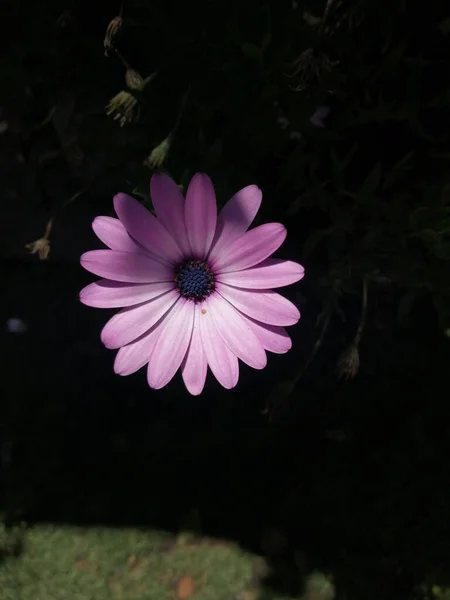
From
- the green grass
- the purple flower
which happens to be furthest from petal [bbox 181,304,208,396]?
the green grass

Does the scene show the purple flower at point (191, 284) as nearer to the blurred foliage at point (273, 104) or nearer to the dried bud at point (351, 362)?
the blurred foliage at point (273, 104)

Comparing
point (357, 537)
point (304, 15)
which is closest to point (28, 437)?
point (357, 537)

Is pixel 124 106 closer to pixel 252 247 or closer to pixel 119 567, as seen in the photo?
pixel 252 247

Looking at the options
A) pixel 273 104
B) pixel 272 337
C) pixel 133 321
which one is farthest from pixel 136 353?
pixel 273 104

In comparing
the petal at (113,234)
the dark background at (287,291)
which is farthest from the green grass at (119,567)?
the petal at (113,234)

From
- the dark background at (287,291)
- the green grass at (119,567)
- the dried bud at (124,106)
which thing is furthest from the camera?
the green grass at (119,567)

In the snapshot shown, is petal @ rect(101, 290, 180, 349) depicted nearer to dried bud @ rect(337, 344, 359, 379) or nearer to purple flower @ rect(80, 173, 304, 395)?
purple flower @ rect(80, 173, 304, 395)

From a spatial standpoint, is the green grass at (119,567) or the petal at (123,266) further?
the green grass at (119,567)
